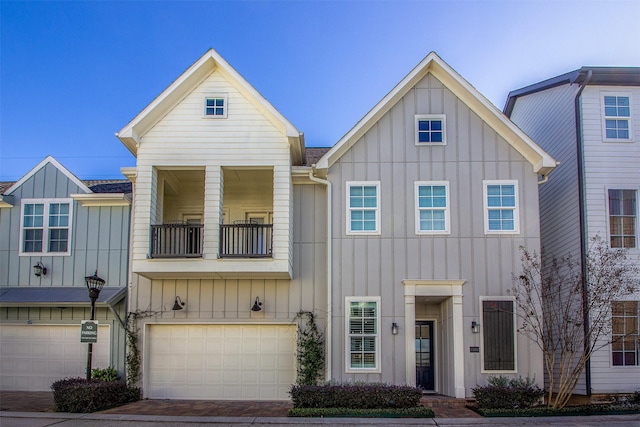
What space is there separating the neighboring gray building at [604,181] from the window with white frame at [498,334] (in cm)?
220

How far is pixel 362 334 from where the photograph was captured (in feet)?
51.3

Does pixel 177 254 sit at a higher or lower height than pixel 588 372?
higher

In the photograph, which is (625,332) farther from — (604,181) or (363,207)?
(363,207)

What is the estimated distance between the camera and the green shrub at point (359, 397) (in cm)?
1343

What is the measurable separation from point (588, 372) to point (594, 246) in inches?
123

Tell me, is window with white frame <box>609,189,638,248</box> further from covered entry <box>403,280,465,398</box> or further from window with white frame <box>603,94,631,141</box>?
covered entry <box>403,280,465,398</box>

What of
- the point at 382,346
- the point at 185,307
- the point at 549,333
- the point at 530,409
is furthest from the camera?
the point at 185,307

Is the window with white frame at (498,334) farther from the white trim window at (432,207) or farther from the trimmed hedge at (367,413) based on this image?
the trimmed hedge at (367,413)

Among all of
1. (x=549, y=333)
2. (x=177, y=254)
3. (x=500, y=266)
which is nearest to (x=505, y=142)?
(x=500, y=266)

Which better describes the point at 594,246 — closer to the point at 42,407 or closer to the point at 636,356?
the point at 636,356

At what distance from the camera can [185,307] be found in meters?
16.5

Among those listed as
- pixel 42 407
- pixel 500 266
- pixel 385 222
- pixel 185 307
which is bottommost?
pixel 42 407

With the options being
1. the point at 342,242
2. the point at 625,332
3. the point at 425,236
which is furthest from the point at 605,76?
the point at 342,242

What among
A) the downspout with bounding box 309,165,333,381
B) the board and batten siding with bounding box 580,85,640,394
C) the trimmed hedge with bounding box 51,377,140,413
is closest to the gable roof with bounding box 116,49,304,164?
the downspout with bounding box 309,165,333,381
